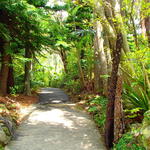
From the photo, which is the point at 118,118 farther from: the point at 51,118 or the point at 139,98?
the point at 51,118

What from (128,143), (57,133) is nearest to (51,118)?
(57,133)

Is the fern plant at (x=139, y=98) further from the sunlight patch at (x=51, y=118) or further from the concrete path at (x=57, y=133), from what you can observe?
the sunlight patch at (x=51, y=118)

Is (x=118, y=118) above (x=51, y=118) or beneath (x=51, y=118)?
above

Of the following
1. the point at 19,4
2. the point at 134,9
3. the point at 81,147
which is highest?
the point at 19,4

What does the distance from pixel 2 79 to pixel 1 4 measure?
4.05m

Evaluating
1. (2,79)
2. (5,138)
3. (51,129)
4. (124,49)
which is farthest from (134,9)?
(2,79)

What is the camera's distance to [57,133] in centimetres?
569

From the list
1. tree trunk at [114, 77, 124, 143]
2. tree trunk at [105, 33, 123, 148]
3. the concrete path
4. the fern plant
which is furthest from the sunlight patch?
the fern plant

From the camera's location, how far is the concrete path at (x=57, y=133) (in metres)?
4.82

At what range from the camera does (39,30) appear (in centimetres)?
881

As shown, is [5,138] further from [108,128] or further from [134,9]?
[134,9]

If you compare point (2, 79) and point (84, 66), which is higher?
point (84, 66)

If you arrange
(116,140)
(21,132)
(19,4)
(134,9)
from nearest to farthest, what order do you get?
1. (116,140)
2. (134,9)
3. (21,132)
4. (19,4)

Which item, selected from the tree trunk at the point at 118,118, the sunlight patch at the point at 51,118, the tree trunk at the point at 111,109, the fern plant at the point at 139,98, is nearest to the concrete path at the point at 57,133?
the sunlight patch at the point at 51,118
